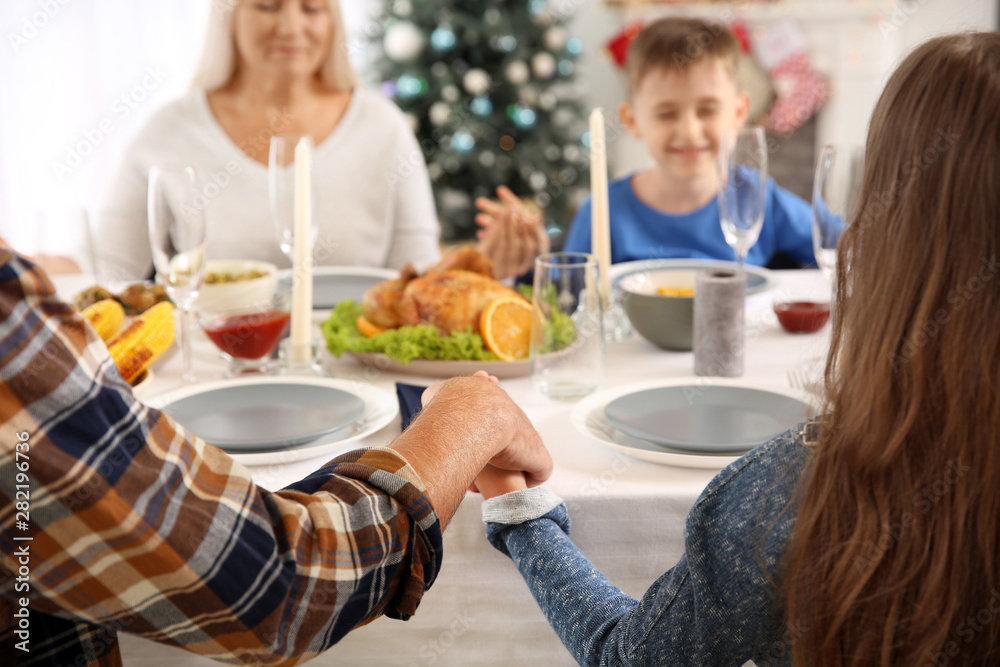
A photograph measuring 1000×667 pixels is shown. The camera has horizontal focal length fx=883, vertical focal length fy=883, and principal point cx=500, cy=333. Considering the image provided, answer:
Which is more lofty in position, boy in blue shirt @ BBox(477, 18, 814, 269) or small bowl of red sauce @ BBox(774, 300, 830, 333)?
boy in blue shirt @ BBox(477, 18, 814, 269)

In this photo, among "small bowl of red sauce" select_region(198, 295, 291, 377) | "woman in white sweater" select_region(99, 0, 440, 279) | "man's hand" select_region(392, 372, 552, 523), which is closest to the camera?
"man's hand" select_region(392, 372, 552, 523)

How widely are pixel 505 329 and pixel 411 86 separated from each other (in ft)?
10.9

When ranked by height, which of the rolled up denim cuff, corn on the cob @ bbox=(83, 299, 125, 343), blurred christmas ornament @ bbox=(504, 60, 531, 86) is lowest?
the rolled up denim cuff

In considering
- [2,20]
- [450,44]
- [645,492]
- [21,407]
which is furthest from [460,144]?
[21,407]

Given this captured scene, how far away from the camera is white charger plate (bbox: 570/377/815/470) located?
0.97m

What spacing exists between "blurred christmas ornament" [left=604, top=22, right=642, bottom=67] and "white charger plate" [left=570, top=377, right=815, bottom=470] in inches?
165

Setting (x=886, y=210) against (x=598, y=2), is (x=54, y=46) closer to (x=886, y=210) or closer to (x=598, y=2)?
(x=598, y=2)

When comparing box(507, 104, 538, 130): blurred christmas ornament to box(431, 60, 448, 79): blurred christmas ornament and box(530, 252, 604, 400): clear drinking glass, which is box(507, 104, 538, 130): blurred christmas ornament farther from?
box(530, 252, 604, 400): clear drinking glass

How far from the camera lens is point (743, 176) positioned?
4.68 ft

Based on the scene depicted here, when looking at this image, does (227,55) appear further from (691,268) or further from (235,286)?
(691,268)

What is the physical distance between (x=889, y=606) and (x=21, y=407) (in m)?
0.64
